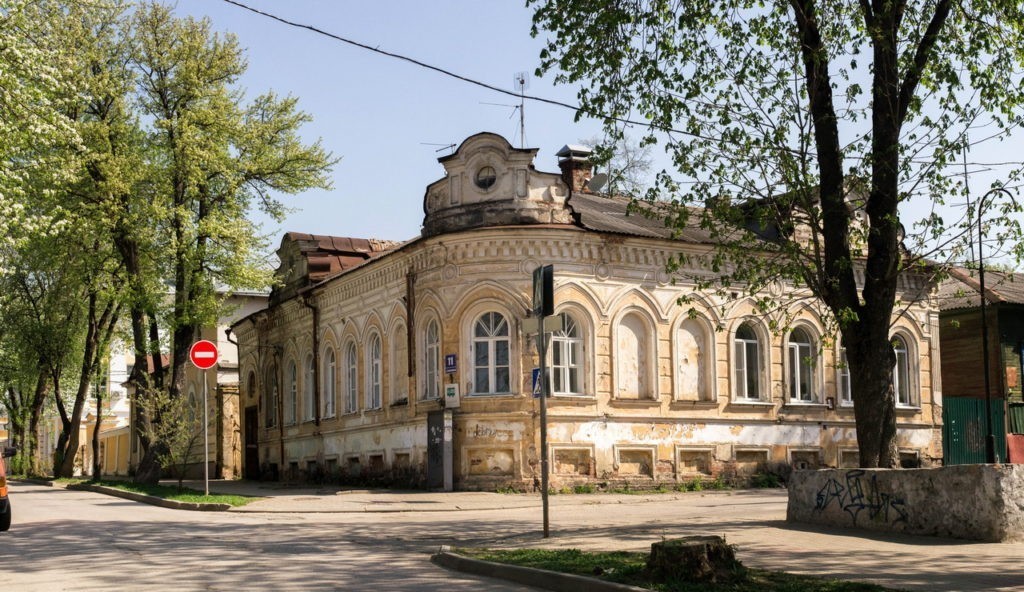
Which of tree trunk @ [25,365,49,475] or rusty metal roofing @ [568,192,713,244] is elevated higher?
rusty metal roofing @ [568,192,713,244]

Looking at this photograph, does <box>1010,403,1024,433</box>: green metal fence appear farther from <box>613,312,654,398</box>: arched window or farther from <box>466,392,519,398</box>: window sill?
<box>466,392,519,398</box>: window sill

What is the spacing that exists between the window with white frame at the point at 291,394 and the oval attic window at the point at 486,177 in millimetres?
13021

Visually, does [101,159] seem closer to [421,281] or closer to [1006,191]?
[421,281]

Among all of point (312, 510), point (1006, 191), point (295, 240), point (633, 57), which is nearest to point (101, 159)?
point (295, 240)

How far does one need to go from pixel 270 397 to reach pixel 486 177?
15.8 metres

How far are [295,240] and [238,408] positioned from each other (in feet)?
31.7

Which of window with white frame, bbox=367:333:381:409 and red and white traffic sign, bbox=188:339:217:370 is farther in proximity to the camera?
window with white frame, bbox=367:333:381:409

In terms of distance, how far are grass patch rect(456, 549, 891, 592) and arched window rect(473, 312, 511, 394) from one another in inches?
534

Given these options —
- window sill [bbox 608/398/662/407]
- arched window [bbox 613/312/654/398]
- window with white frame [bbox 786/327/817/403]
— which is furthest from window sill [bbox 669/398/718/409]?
window with white frame [bbox 786/327/817/403]

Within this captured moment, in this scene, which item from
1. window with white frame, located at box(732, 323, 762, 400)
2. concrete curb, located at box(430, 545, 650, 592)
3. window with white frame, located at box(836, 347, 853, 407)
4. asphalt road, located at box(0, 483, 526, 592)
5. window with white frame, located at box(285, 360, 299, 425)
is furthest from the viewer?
window with white frame, located at box(285, 360, 299, 425)

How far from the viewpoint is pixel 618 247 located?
27.0 meters

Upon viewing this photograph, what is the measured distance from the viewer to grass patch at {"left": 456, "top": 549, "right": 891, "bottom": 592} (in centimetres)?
898

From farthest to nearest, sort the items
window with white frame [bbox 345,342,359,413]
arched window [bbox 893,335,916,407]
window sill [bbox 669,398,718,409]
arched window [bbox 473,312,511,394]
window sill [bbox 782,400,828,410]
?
arched window [bbox 893,335,916,407], window with white frame [bbox 345,342,359,413], window sill [bbox 782,400,828,410], window sill [bbox 669,398,718,409], arched window [bbox 473,312,511,394]

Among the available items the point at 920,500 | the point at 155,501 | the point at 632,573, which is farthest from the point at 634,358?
the point at 632,573
